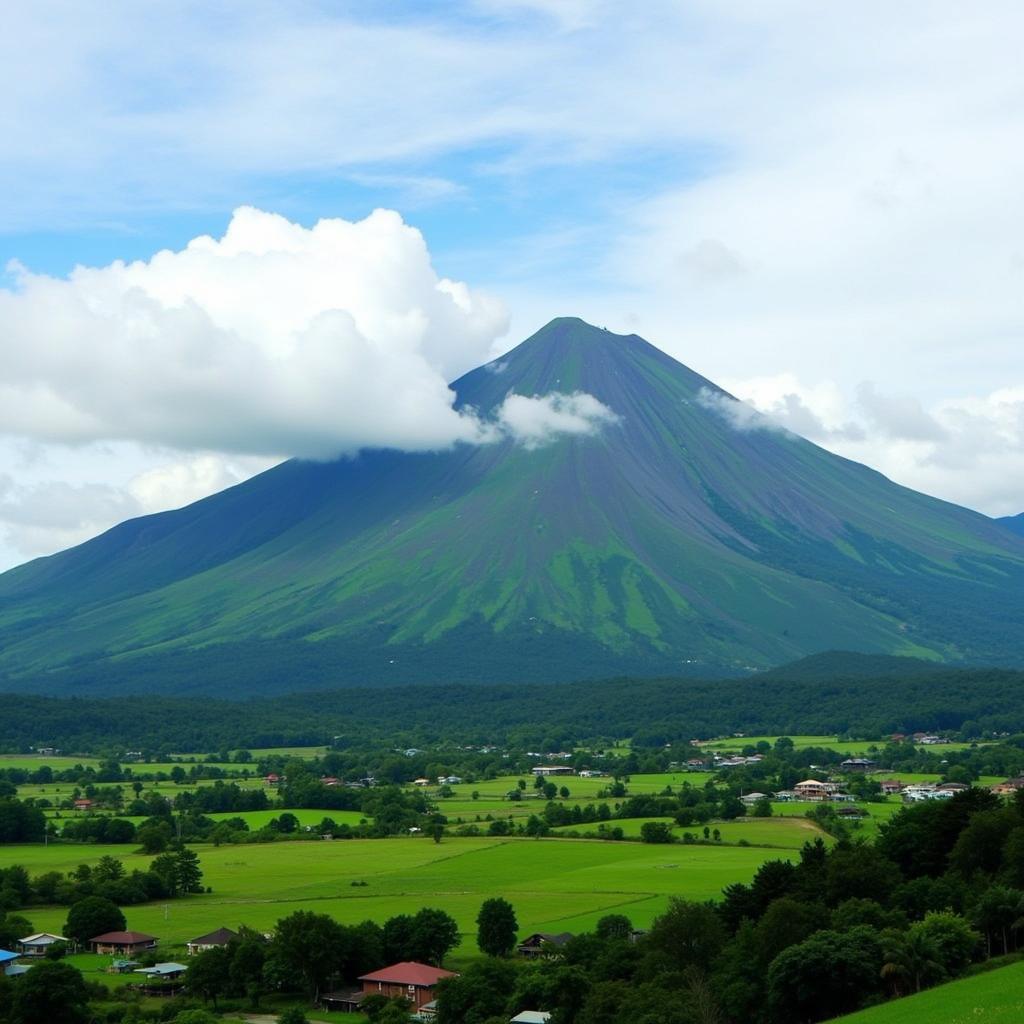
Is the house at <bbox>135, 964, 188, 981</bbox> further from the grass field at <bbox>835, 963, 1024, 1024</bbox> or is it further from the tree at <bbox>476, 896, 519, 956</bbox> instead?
the grass field at <bbox>835, 963, 1024, 1024</bbox>

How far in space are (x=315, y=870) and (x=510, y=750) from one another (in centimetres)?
6688

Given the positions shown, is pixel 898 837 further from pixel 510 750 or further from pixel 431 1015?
pixel 510 750

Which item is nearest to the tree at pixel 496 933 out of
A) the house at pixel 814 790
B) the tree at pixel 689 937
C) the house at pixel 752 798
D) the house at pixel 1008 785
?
the tree at pixel 689 937

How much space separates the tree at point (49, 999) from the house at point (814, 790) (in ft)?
182

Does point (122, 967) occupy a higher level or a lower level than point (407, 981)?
higher

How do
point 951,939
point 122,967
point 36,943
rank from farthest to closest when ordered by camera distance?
point 36,943, point 122,967, point 951,939

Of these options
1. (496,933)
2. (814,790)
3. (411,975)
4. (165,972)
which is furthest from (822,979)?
(814,790)

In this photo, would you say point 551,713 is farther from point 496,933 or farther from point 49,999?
point 49,999

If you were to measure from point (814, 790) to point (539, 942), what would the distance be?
47.6m

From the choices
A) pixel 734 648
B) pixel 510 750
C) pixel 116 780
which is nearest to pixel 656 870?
pixel 116 780

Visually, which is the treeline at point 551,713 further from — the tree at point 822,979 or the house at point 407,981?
the tree at point 822,979

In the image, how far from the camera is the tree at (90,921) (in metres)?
51.6

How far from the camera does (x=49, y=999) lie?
132 ft

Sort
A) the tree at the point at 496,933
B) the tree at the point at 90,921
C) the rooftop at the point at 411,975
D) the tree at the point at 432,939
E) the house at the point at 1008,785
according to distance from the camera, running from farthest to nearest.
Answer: the house at the point at 1008,785 < the tree at the point at 90,921 < the tree at the point at 496,933 < the tree at the point at 432,939 < the rooftop at the point at 411,975
